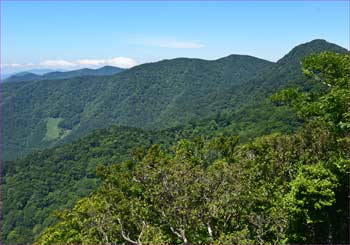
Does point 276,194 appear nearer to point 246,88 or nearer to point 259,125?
point 259,125

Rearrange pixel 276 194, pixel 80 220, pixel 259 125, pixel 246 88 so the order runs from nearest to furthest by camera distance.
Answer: pixel 276 194
pixel 80 220
pixel 259 125
pixel 246 88

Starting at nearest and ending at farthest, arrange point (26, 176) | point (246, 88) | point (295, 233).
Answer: point (295, 233), point (26, 176), point (246, 88)

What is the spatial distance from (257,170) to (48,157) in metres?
118

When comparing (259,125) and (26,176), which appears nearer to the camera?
(259,125)

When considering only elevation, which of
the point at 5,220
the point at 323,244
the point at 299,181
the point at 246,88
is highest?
the point at 299,181

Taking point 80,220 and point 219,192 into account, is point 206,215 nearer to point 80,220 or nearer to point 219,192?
point 219,192

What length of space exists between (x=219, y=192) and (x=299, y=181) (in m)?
3.29

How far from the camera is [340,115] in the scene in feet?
53.3

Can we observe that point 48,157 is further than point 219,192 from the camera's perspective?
Yes

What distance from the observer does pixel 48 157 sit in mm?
128375

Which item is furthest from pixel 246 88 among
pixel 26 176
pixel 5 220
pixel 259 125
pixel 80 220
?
pixel 80 220

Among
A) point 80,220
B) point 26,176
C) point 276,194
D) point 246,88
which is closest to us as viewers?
point 276,194

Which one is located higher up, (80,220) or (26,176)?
(80,220)

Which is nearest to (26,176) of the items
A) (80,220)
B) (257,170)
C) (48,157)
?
(48,157)
